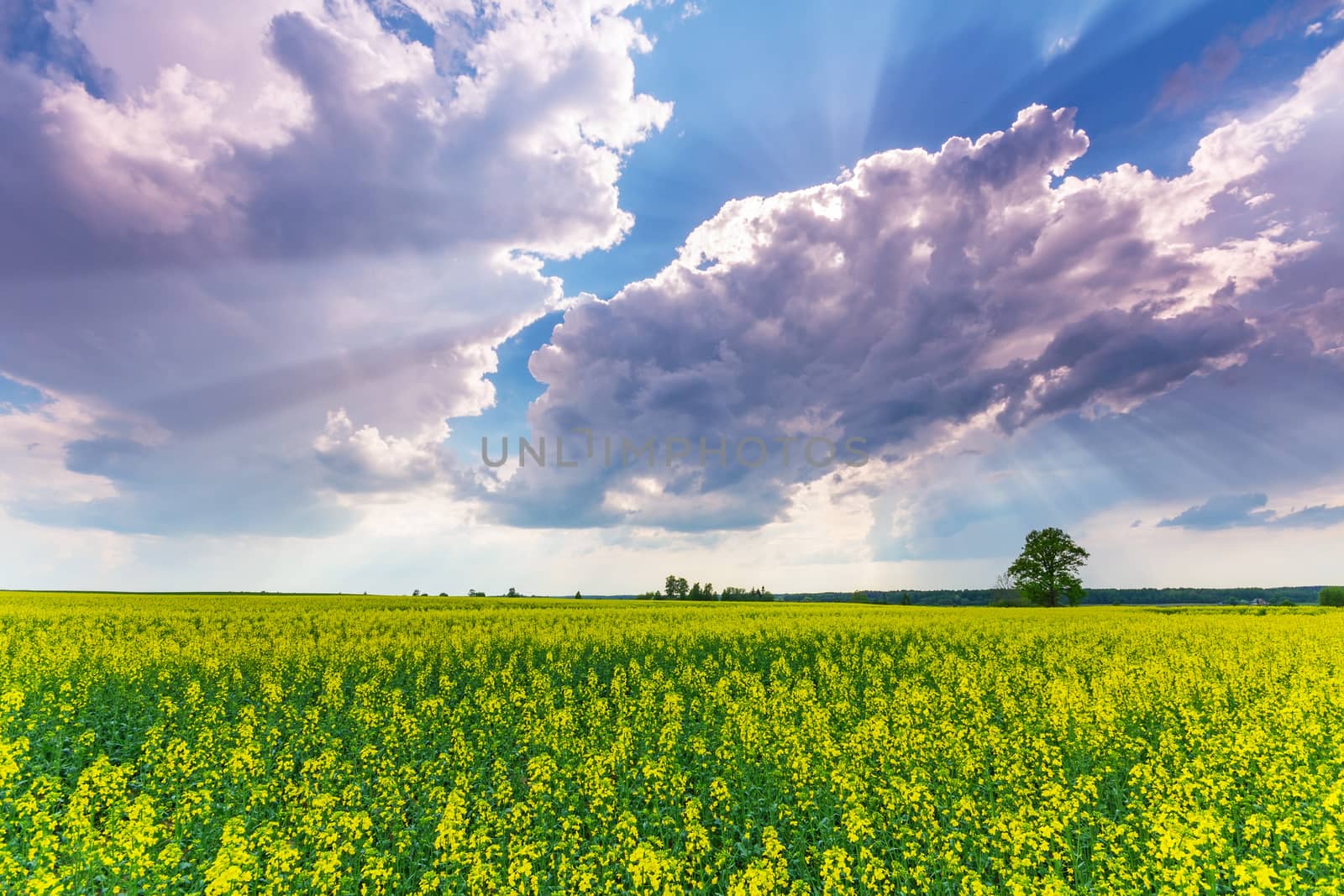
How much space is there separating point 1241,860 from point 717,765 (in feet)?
25.3

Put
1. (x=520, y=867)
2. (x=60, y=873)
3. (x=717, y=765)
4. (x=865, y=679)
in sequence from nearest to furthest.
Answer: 1. (x=520, y=867)
2. (x=60, y=873)
3. (x=717, y=765)
4. (x=865, y=679)

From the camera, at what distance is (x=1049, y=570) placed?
100m

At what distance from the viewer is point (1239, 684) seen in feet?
61.0

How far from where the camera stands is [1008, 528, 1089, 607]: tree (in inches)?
3890

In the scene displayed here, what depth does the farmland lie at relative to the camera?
7781 millimetres

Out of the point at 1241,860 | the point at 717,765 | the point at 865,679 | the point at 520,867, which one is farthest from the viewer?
the point at 865,679

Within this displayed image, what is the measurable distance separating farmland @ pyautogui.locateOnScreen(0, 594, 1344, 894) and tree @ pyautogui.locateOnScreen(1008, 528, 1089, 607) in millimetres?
83273

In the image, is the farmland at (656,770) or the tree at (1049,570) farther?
the tree at (1049,570)

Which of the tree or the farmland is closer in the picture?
the farmland

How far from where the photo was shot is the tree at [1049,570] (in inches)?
3890

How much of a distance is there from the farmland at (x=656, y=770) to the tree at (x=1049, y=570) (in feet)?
273

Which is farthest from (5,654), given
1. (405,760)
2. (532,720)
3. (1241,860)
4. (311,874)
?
(1241,860)

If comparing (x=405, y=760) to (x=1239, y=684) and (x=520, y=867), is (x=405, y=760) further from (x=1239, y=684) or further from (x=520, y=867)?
(x=1239, y=684)

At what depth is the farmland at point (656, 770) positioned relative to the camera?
306 inches
